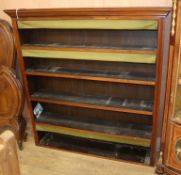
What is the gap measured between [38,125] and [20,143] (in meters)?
0.27

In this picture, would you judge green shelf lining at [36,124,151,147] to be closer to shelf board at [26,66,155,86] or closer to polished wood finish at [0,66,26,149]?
polished wood finish at [0,66,26,149]

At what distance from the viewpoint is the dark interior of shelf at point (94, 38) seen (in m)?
1.98

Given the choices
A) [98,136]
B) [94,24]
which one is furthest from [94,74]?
[98,136]

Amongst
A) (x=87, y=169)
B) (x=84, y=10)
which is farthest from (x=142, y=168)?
(x=84, y=10)

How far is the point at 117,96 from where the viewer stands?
7.38 feet

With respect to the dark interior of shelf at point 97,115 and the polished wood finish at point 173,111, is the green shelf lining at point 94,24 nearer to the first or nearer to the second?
the polished wood finish at point 173,111

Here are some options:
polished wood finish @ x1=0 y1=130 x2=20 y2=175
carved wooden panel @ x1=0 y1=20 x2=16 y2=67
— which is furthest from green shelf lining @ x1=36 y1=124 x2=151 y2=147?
polished wood finish @ x1=0 y1=130 x2=20 y2=175

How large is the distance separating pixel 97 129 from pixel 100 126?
0.05 m

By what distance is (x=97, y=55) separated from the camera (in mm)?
1922

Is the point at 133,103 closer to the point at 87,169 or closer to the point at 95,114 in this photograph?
the point at 95,114

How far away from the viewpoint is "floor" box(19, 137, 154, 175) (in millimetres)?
2117

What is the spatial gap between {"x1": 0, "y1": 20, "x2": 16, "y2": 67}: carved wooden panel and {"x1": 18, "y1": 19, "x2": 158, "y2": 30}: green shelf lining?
0.72 ft

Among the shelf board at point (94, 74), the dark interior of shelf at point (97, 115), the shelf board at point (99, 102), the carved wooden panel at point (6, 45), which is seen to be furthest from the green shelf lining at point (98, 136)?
the carved wooden panel at point (6, 45)

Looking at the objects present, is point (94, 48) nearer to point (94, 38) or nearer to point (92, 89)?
point (94, 38)
